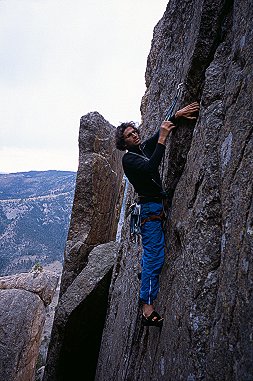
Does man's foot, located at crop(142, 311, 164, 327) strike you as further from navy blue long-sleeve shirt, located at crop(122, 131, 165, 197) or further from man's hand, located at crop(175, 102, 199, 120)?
man's hand, located at crop(175, 102, 199, 120)

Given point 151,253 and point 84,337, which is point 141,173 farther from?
point 84,337

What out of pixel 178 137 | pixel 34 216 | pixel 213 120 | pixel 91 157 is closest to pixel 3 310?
pixel 91 157

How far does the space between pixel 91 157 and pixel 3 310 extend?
8.97 metres

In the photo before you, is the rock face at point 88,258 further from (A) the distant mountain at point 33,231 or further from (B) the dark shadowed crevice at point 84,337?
(A) the distant mountain at point 33,231

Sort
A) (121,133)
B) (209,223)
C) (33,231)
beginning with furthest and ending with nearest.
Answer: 1. (33,231)
2. (121,133)
3. (209,223)

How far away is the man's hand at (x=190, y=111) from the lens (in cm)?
470

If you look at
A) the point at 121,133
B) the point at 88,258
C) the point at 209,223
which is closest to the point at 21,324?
the point at 88,258

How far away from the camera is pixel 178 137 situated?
16.6 ft

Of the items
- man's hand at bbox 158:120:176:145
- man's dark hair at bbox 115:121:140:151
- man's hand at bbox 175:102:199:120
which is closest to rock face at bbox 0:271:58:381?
man's dark hair at bbox 115:121:140:151

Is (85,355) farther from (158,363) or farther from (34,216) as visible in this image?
(34,216)

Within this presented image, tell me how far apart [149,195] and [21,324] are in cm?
1284

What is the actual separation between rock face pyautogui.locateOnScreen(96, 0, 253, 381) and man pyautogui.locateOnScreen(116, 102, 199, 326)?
0.58 ft

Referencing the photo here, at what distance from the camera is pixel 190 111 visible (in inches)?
186

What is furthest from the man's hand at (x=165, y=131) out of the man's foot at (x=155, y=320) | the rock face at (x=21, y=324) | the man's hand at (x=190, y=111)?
the rock face at (x=21, y=324)
